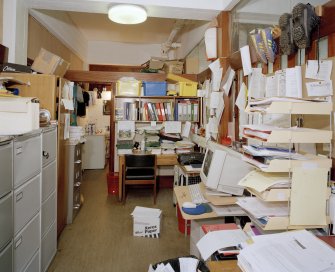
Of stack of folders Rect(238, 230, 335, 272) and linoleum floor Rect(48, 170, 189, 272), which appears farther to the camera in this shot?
linoleum floor Rect(48, 170, 189, 272)

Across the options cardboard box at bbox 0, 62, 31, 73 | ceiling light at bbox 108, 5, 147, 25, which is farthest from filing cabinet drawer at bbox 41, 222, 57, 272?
ceiling light at bbox 108, 5, 147, 25

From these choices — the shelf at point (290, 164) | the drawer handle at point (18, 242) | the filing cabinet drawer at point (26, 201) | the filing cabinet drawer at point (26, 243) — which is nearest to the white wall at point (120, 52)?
the filing cabinet drawer at point (26, 201)

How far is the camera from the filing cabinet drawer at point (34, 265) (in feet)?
6.24

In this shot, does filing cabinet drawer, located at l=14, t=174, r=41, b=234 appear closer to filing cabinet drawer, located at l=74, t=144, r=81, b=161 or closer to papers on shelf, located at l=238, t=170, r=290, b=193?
filing cabinet drawer, located at l=74, t=144, r=81, b=161

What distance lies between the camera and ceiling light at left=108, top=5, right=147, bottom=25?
10.1 feet

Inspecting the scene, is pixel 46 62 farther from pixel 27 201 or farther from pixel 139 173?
pixel 139 173

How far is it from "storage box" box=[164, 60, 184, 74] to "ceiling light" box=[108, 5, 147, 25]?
4.79ft

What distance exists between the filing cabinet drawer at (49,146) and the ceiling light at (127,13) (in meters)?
1.65

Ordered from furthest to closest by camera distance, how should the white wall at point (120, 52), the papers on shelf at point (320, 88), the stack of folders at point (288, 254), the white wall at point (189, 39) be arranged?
the white wall at point (120, 52) → the white wall at point (189, 39) → the papers on shelf at point (320, 88) → the stack of folders at point (288, 254)

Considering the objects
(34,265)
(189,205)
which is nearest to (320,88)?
(189,205)

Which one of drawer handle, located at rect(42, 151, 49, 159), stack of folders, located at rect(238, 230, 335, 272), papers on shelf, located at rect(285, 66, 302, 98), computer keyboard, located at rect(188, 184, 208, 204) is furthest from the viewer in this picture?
drawer handle, located at rect(42, 151, 49, 159)

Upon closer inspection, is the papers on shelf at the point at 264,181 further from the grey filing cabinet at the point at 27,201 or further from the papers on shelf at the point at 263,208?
the grey filing cabinet at the point at 27,201

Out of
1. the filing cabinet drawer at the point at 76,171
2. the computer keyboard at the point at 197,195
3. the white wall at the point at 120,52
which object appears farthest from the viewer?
the white wall at the point at 120,52

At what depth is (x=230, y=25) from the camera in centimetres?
312
